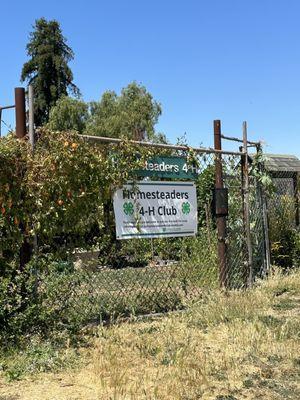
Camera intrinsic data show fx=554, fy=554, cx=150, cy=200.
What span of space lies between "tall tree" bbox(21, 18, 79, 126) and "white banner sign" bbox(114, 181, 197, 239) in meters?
35.2

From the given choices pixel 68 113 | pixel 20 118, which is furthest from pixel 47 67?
pixel 20 118

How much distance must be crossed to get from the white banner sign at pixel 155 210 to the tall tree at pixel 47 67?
115 ft

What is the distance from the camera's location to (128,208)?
21.3 ft

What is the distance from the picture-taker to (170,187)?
23.0 feet

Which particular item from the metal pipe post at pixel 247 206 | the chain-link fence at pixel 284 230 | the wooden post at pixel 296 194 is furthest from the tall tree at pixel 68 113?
the metal pipe post at pixel 247 206

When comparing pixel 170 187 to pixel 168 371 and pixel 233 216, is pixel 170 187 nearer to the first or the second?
pixel 233 216

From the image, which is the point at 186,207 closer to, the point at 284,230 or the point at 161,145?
the point at 161,145

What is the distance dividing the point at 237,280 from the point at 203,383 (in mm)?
3879

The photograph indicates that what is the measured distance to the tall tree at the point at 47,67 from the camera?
4172 centimetres

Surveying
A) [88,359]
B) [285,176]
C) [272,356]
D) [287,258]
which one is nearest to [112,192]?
[88,359]

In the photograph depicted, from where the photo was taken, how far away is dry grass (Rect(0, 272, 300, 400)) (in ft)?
13.7

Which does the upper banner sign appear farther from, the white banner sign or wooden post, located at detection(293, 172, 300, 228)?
wooden post, located at detection(293, 172, 300, 228)

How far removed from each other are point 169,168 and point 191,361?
9.55ft

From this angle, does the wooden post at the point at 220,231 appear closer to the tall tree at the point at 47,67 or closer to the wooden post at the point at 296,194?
the wooden post at the point at 296,194
